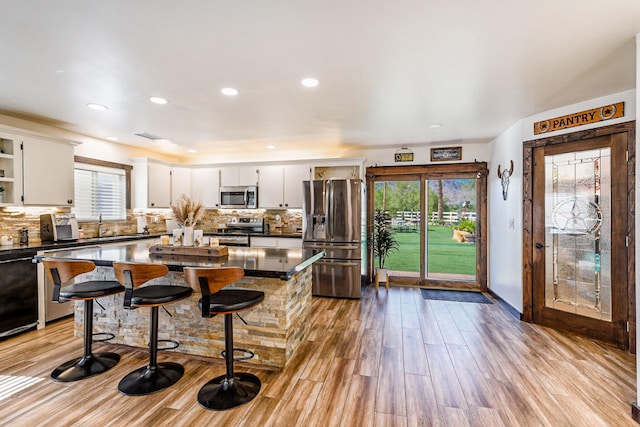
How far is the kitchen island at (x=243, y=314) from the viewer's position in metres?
2.54

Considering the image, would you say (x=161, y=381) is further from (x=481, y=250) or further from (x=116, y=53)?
(x=481, y=250)

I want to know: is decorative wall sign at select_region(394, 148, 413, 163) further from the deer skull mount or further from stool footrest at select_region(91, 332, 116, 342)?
stool footrest at select_region(91, 332, 116, 342)

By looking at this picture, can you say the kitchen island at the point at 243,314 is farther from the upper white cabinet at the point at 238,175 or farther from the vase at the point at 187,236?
the upper white cabinet at the point at 238,175

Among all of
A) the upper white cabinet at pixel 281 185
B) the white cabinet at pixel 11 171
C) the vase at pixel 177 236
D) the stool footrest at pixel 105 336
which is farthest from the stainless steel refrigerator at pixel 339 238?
the white cabinet at pixel 11 171

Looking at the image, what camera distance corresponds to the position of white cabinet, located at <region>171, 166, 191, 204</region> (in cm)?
604

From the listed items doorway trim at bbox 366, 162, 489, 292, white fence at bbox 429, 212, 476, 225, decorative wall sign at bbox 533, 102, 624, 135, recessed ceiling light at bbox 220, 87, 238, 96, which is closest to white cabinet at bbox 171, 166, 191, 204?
recessed ceiling light at bbox 220, 87, 238, 96

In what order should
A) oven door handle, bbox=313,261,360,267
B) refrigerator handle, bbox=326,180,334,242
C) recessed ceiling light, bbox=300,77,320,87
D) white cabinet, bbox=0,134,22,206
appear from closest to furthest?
recessed ceiling light, bbox=300,77,320,87, white cabinet, bbox=0,134,22,206, oven door handle, bbox=313,261,360,267, refrigerator handle, bbox=326,180,334,242

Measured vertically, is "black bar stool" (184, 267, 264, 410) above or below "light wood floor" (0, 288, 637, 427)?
above

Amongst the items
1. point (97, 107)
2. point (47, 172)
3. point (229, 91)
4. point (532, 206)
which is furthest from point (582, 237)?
point (47, 172)

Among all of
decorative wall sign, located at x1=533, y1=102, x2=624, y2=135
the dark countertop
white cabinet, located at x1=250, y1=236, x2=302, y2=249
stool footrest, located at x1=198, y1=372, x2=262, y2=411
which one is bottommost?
stool footrest, located at x1=198, y1=372, x2=262, y2=411

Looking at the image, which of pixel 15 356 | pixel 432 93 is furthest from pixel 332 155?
pixel 15 356

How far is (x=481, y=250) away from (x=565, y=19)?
4126mm

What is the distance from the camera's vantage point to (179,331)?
283 centimetres

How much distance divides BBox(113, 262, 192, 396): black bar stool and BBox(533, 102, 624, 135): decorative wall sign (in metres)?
4.31
